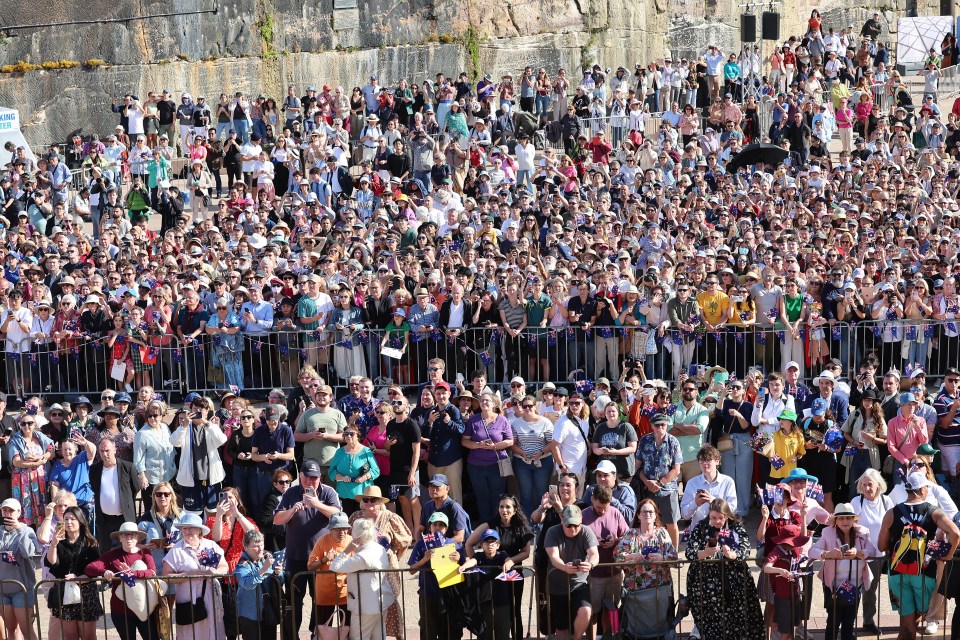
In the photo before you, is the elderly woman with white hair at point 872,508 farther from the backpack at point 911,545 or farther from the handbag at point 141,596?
the handbag at point 141,596

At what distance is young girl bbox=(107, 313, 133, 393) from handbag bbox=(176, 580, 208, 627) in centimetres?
608

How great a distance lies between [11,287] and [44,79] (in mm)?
13022

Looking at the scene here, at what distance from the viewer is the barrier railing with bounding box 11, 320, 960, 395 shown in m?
15.2

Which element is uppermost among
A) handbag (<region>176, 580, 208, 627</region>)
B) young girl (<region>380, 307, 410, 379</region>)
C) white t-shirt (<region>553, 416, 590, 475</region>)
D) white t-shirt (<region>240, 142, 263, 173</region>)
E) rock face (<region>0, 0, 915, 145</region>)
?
rock face (<region>0, 0, 915, 145</region>)

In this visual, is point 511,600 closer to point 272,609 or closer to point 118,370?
point 272,609

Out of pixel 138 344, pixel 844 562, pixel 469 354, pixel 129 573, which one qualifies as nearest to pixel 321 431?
pixel 129 573

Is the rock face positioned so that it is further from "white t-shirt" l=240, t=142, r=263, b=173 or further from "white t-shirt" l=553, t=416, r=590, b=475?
"white t-shirt" l=553, t=416, r=590, b=475

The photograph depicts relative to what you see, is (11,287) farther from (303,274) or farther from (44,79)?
(44,79)

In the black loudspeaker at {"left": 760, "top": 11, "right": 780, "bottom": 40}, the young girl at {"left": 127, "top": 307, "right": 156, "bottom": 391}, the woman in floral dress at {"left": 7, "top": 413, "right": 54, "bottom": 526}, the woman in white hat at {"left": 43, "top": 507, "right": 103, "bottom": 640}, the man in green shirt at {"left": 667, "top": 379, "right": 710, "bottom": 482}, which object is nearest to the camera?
the woman in white hat at {"left": 43, "top": 507, "right": 103, "bottom": 640}

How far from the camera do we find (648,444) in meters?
12.1

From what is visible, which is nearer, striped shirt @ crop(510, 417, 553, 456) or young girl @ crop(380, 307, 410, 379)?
striped shirt @ crop(510, 417, 553, 456)

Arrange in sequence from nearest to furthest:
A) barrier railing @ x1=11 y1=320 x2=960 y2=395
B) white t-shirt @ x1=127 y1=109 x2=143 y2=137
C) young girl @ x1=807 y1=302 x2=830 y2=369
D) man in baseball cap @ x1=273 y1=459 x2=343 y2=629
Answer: man in baseball cap @ x1=273 y1=459 x2=343 y2=629 < young girl @ x1=807 y1=302 x2=830 y2=369 < barrier railing @ x1=11 y1=320 x2=960 y2=395 < white t-shirt @ x1=127 y1=109 x2=143 y2=137

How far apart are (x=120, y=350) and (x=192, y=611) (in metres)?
6.25

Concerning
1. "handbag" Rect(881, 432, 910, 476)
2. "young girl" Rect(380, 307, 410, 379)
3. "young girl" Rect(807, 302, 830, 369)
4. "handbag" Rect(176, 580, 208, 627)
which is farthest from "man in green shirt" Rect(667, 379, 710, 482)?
"handbag" Rect(176, 580, 208, 627)
